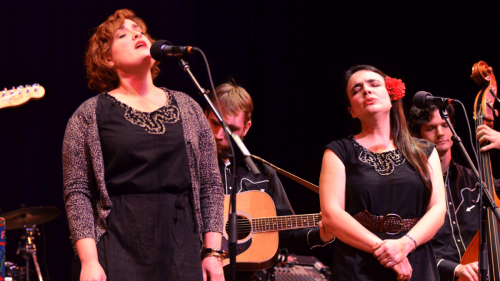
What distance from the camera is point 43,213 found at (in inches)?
156

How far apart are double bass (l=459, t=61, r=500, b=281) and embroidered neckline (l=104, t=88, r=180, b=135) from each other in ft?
5.18

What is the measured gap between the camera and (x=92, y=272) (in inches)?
62.2

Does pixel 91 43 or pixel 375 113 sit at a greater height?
pixel 91 43

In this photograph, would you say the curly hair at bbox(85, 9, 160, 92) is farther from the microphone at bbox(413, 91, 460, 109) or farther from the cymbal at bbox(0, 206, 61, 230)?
the cymbal at bbox(0, 206, 61, 230)

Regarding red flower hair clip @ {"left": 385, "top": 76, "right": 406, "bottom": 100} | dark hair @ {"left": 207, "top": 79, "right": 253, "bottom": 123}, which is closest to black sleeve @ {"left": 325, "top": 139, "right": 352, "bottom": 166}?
red flower hair clip @ {"left": 385, "top": 76, "right": 406, "bottom": 100}

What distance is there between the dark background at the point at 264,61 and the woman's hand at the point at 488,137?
214cm

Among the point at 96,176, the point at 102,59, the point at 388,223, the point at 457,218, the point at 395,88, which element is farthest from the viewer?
the point at 457,218

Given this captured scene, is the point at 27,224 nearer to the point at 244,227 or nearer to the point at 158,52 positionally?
the point at 244,227

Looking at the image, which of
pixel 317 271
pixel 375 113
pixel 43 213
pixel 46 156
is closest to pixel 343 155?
pixel 375 113

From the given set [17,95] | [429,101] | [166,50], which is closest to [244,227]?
[429,101]

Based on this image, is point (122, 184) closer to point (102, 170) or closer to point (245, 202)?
point (102, 170)

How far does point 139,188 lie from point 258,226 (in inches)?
60.3

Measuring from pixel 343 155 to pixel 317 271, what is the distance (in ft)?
5.88

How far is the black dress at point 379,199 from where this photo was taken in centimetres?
223
